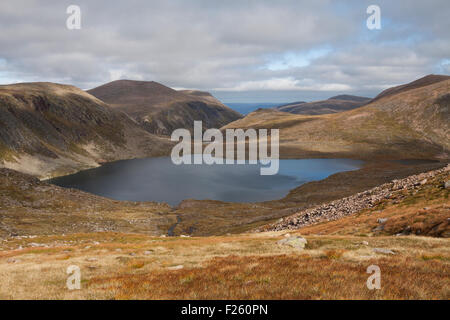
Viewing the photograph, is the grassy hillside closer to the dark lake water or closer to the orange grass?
the orange grass

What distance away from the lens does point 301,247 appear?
80.1 ft

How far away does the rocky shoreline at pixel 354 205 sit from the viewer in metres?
49.2

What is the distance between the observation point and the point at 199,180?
134500 millimetres

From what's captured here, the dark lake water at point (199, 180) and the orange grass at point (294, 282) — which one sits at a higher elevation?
the orange grass at point (294, 282)

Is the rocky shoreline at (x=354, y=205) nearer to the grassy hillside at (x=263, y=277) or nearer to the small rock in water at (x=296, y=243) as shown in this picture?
the small rock in water at (x=296, y=243)

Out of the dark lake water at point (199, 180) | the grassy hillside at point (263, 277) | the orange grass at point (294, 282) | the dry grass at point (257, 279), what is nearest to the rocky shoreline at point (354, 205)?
the grassy hillside at point (263, 277)

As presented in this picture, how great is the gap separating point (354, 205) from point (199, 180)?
88826 mm

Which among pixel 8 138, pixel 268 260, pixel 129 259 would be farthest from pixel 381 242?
pixel 8 138

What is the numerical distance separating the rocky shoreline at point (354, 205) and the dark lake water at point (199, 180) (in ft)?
159

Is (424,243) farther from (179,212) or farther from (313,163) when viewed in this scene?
(313,163)

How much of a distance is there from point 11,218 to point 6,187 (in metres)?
23.8

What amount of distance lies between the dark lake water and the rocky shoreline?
159 ft

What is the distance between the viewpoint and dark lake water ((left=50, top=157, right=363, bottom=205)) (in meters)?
114

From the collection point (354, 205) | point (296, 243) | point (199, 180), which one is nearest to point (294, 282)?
point (296, 243)
